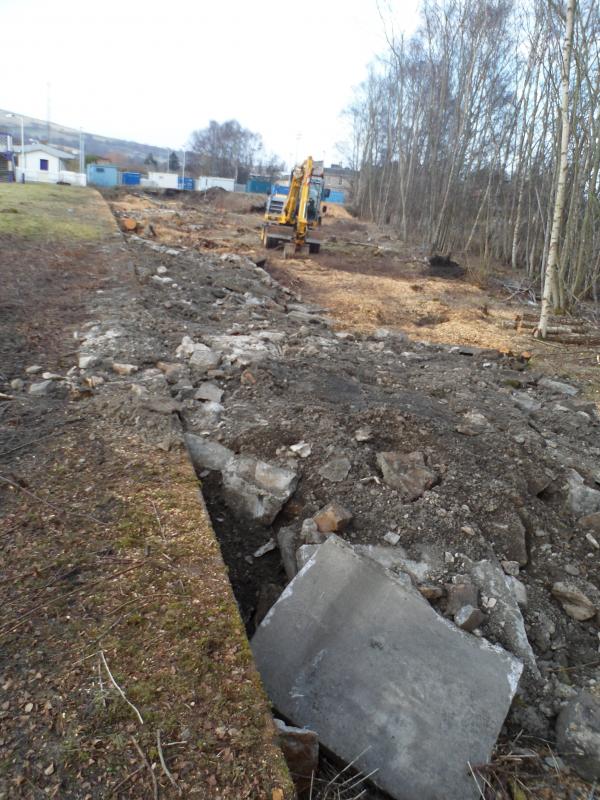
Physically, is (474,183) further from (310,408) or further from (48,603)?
(48,603)

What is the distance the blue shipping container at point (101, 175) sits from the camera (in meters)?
41.6

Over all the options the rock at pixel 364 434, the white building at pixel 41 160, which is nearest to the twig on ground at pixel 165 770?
the rock at pixel 364 434

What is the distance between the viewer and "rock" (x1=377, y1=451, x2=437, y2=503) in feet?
11.1

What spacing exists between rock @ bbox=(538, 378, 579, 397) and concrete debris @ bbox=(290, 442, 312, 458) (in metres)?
3.92

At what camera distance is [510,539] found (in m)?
3.22

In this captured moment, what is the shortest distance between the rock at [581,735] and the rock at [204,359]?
12.3ft

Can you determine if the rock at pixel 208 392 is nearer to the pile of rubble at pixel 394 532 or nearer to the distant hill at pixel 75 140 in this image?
the pile of rubble at pixel 394 532

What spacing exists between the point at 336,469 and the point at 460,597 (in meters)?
1.14

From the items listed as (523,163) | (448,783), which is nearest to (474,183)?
(523,163)

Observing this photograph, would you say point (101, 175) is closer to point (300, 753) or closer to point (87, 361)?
point (87, 361)

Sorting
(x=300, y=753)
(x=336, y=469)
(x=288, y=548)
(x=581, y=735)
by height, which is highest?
(x=336, y=469)

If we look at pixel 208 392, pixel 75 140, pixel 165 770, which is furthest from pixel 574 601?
pixel 75 140

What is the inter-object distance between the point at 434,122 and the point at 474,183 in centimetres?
440

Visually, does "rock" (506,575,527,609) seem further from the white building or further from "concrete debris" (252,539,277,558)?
the white building
